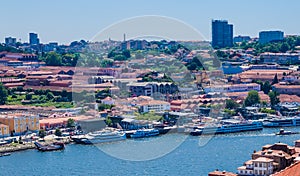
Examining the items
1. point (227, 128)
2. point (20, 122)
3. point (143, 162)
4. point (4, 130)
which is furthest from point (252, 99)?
point (143, 162)

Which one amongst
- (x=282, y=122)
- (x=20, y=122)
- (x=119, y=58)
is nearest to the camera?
(x=20, y=122)

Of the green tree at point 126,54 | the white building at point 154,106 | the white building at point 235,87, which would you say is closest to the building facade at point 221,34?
the green tree at point 126,54

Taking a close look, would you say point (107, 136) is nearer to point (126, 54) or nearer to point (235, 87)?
point (235, 87)

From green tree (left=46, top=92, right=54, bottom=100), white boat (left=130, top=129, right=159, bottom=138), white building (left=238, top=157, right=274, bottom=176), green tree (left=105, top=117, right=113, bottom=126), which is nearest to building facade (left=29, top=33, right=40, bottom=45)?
green tree (left=46, top=92, right=54, bottom=100)

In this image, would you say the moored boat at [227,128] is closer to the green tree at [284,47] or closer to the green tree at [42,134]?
the green tree at [42,134]

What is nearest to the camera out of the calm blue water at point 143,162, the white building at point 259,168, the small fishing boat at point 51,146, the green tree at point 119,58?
the white building at point 259,168

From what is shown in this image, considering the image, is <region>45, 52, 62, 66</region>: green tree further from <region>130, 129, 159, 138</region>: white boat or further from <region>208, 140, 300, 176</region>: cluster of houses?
<region>208, 140, 300, 176</region>: cluster of houses

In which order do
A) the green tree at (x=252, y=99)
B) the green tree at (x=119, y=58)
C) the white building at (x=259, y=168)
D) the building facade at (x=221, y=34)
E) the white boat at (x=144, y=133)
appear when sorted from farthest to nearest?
the building facade at (x=221, y=34) < the green tree at (x=119, y=58) < the green tree at (x=252, y=99) < the white boat at (x=144, y=133) < the white building at (x=259, y=168)
